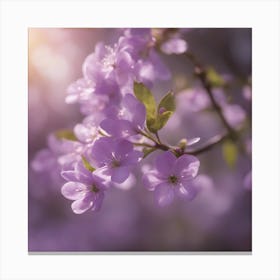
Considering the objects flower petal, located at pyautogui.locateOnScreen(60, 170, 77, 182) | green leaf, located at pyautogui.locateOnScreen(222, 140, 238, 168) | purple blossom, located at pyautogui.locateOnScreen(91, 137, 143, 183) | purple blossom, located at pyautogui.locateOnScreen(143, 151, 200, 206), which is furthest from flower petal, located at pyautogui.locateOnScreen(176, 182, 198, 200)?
green leaf, located at pyautogui.locateOnScreen(222, 140, 238, 168)

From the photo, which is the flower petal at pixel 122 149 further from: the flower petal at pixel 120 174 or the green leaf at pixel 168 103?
the green leaf at pixel 168 103

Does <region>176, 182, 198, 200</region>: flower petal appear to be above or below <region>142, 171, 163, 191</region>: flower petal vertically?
below

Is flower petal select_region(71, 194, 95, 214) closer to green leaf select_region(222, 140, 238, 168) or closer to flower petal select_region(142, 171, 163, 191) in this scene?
flower petal select_region(142, 171, 163, 191)

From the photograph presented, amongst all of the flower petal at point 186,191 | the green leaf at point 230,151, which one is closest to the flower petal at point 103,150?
the flower petal at point 186,191

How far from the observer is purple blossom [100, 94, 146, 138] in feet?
4.84

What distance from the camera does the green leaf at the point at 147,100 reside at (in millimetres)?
1513

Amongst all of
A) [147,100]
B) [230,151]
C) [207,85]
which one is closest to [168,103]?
[147,100]

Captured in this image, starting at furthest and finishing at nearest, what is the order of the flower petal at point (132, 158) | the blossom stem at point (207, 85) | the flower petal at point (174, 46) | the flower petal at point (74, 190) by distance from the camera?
the blossom stem at point (207, 85), the flower petal at point (174, 46), the flower petal at point (74, 190), the flower petal at point (132, 158)

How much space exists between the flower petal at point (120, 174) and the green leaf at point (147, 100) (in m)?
0.13
